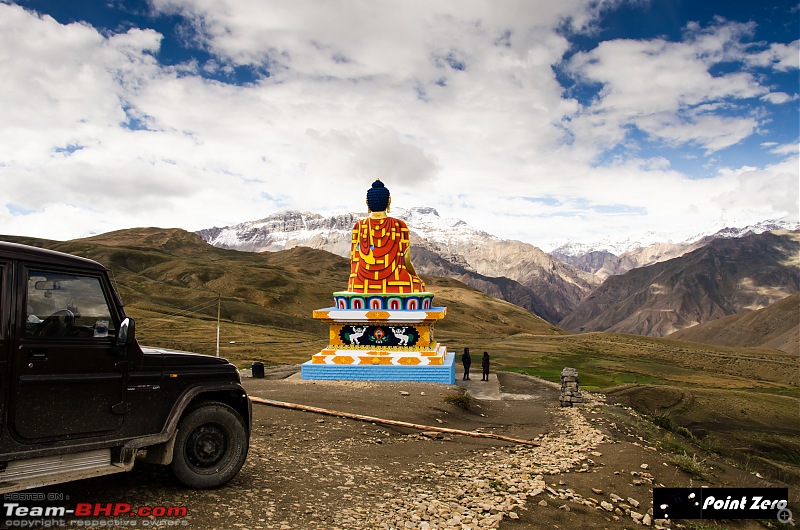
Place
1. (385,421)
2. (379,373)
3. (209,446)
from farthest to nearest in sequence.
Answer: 1. (379,373)
2. (385,421)
3. (209,446)

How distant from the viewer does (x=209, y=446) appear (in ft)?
24.9

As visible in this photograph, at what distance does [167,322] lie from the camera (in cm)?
6078

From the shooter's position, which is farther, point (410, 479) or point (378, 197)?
point (378, 197)

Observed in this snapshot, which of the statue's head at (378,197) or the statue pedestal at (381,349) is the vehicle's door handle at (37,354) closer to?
the statue pedestal at (381,349)

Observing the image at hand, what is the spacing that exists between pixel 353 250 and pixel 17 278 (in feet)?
70.1

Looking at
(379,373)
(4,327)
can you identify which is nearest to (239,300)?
(379,373)

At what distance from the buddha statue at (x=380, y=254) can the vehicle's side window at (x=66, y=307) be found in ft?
62.3

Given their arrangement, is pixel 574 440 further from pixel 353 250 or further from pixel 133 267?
pixel 133 267

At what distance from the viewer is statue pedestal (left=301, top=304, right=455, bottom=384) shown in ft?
79.2

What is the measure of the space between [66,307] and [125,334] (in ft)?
2.43

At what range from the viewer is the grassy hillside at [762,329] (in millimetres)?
95550

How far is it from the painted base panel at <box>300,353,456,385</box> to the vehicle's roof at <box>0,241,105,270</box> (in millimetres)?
18347

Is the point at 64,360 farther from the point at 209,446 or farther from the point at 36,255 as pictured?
the point at 209,446

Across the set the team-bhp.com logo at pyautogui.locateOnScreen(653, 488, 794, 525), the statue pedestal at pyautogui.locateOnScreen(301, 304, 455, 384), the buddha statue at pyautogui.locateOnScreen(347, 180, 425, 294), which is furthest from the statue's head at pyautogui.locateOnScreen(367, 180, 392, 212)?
the team-bhp.com logo at pyautogui.locateOnScreen(653, 488, 794, 525)
